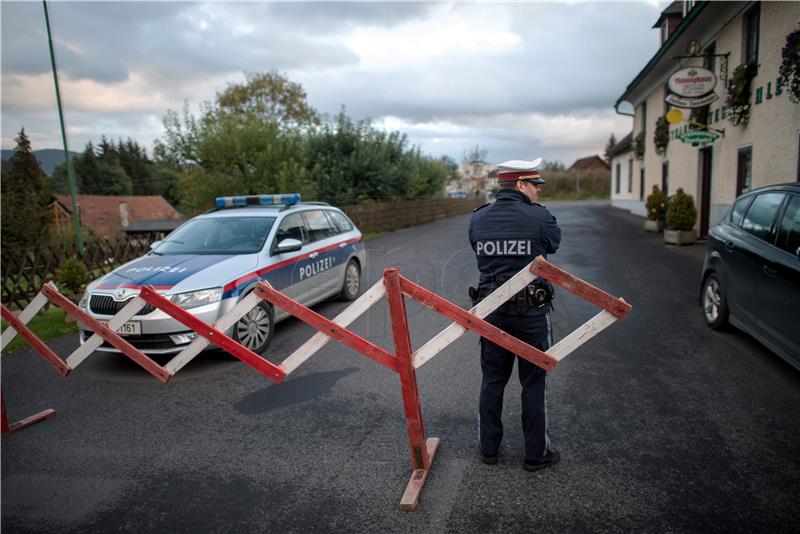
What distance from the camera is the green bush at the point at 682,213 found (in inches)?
569

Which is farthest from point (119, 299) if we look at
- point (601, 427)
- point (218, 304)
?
point (601, 427)

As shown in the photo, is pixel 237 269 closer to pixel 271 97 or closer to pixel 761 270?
pixel 761 270

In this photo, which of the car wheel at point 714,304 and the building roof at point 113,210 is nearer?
the car wheel at point 714,304

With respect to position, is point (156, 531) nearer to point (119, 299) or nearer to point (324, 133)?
point (119, 299)

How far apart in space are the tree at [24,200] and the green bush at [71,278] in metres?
31.7

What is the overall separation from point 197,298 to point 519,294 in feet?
12.2

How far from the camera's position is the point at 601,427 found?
4066 mm

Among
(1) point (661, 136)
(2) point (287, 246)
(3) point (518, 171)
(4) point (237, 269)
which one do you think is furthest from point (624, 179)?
(3) point (518, 171)

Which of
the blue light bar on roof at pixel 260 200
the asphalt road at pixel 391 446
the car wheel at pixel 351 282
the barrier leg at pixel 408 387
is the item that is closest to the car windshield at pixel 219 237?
the blue light bar on roof at pixel 260 200

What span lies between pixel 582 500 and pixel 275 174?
55.0 ft

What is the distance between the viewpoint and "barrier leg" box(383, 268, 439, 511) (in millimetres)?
3125

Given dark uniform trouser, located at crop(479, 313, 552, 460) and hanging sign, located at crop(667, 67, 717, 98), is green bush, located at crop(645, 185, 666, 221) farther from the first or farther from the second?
dark uniform trouser, located at crop(479, 313, 552, 460)

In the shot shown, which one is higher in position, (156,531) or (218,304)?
(218,304)

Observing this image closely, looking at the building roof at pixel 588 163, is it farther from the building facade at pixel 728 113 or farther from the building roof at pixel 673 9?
the building facade at pixel 728 113
